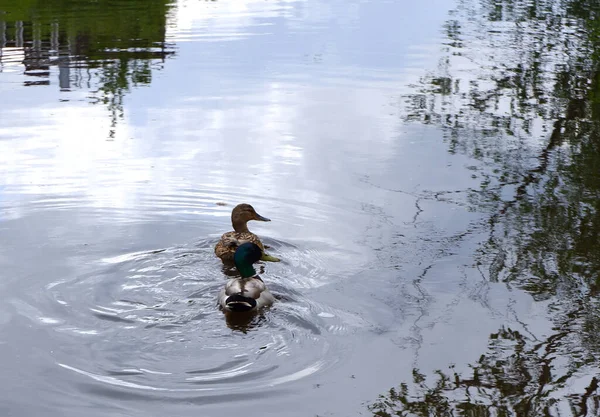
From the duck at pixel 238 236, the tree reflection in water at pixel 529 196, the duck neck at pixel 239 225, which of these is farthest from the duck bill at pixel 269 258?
the tree reflection in water at pixel 529 196

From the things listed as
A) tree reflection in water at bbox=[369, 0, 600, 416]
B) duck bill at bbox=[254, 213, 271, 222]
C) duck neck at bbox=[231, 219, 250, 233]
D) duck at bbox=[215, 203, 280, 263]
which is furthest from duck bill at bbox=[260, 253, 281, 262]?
tree reflection in water at bbox=[369, 0, 600, 416]

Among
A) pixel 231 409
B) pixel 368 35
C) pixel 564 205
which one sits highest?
pixel 368 35

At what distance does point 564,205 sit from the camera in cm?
891

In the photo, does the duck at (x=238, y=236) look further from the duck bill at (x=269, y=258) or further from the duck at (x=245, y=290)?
the duck at (x=245, y=290)

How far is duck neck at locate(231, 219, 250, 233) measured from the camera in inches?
325

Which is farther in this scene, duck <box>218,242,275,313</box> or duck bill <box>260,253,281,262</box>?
duck bill <box>260,253,281,262</box>

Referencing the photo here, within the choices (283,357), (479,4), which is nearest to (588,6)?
(479,4)

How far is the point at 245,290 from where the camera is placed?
6.80 m

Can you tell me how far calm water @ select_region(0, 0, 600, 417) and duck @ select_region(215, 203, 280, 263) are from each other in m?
0.18

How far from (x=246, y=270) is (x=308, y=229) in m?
1.16

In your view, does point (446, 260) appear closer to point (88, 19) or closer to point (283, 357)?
point (283, 357)

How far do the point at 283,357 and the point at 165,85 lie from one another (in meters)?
9.04

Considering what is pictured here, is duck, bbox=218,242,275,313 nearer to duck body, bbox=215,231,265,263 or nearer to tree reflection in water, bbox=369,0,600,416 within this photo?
duck body, bbox=215,231,265,263

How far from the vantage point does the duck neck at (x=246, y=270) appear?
7.48 metres
